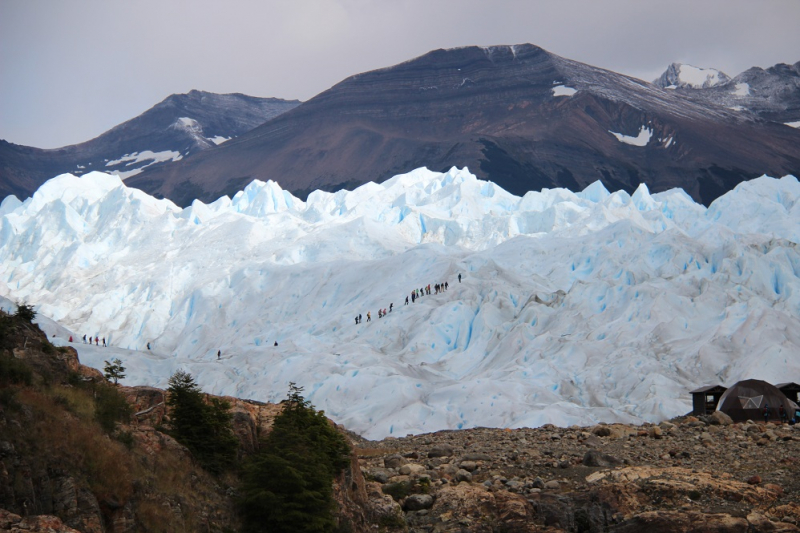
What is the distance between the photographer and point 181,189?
192500mm

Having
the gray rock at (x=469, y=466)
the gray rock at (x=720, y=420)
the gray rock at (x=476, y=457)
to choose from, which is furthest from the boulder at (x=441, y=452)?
the gray rock at (x=720, y=420)

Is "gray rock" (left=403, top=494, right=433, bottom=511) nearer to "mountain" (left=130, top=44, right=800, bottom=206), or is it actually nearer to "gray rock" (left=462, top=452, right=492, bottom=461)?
"gray rock" (left=462, top=452, right=492, bottom=461)

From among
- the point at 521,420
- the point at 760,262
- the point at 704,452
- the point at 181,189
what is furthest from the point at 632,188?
the point at 704,452

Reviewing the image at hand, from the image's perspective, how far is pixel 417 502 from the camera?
67.7 ft

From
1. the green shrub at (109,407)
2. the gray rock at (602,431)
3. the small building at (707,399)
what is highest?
the green shrub at (109,407)

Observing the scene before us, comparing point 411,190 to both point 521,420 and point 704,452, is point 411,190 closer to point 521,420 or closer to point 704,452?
point 521,420

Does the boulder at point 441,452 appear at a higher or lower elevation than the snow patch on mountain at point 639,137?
lower

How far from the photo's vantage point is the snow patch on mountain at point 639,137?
19000 centimetres

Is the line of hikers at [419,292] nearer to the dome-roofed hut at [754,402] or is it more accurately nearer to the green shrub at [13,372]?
the dome-roofed hut at [754,402]

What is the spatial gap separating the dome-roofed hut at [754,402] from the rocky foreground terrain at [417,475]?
3.90 metres

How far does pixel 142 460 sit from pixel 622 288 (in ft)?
166

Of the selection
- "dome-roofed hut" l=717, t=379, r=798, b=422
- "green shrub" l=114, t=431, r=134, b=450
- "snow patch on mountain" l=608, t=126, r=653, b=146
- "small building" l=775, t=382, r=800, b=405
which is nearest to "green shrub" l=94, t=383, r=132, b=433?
"green shrub" l=114, t=431, r=134, b=450

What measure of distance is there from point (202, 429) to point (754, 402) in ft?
76.1

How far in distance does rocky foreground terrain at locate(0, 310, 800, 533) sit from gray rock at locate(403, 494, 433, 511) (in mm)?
28
